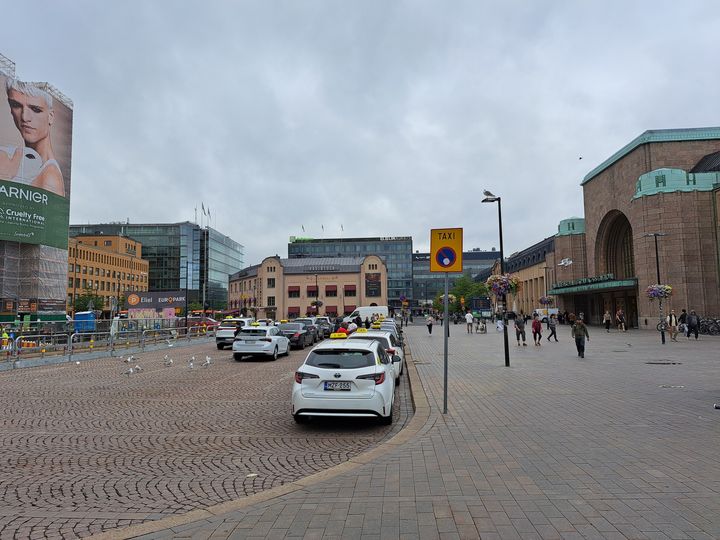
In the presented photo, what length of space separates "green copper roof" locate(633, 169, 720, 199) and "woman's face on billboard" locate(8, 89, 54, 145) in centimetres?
5788

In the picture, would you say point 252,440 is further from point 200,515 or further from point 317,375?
point 200,515

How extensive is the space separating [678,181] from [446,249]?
42.2 meters

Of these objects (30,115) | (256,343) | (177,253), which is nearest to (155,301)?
(30,115)

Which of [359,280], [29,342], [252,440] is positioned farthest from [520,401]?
[359,280]

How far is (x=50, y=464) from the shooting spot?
20.4 ft

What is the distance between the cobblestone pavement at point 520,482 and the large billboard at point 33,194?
5050 centimetres

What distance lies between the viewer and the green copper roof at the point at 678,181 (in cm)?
4188

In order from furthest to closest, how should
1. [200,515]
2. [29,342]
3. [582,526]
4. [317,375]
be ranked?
[29,342], [317,375], [200,515], [582,526]

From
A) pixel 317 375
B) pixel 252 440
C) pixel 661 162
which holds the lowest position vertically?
pixel 252 440

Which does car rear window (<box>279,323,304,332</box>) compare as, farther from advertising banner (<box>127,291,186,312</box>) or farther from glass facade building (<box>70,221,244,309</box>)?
glass facade building (<box>70,221,244,309</box>)

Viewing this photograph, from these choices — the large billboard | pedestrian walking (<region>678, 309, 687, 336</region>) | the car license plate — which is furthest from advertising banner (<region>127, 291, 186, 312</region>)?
pedestrian walking (<region>678, 309, 687, 336</region>)

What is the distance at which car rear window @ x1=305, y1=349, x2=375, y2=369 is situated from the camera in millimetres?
8258

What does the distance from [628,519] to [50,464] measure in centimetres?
651

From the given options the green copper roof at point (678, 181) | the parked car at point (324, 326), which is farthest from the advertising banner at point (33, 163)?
the green copper roof at point (678, 181)
